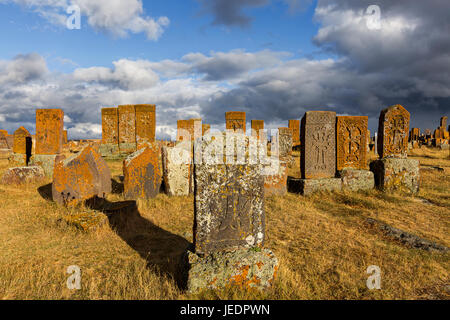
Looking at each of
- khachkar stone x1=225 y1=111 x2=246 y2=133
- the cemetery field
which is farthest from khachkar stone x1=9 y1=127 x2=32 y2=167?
khachkar stone x1=225 y1=111 x2=246 y2=133

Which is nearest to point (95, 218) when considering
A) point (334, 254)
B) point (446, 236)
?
point (334, 254)

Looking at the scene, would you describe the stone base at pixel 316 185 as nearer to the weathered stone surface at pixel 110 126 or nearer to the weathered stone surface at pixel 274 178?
the weathered stone surface at pixel 274 178

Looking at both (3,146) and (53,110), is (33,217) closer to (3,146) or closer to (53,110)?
(53,110)

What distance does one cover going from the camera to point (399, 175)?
7633 millimetres

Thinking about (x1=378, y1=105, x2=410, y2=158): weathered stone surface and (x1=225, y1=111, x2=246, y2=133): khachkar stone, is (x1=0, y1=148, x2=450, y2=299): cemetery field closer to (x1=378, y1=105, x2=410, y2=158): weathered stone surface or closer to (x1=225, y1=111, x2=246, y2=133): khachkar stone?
(x1=378, y1=105, x2=410, y2=158): weathered stone surface

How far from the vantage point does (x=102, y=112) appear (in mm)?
14258

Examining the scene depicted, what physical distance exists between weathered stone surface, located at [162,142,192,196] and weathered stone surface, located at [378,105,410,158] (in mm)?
5827

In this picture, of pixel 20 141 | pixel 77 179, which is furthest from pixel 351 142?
pixel 20 141

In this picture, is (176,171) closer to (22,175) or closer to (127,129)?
(22,175)

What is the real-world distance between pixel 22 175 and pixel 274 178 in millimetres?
7557

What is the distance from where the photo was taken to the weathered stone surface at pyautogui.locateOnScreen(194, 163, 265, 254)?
2979 millimetres

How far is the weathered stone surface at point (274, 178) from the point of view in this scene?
7289mm

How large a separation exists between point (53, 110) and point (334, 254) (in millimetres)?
9972
